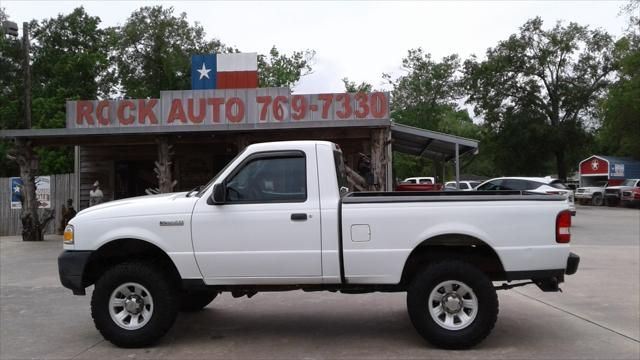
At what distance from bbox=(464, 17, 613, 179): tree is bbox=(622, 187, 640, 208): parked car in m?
11.0

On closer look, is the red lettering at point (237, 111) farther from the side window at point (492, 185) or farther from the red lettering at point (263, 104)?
the side window at point (492, 185)

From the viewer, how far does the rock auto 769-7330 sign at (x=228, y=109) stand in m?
14.0

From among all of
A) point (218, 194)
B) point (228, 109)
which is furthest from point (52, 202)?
point (218, 194)

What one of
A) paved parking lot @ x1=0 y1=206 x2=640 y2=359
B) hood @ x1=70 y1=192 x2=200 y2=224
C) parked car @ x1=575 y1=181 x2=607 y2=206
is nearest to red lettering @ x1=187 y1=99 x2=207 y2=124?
paved parking lot @ x1=0 y1=206 x2=640 y2=359

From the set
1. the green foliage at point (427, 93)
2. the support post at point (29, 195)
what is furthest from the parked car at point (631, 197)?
the support post at point (29, 195)

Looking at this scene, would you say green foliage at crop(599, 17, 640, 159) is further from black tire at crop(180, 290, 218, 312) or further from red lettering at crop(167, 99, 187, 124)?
black tire at crop(180, 290, 218, 312)

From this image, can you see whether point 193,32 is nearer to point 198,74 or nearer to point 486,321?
point 198,74

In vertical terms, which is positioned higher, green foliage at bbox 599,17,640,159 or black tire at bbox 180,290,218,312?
green foliage at bbox 599,17,640,159

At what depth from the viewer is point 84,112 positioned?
47.5 feet

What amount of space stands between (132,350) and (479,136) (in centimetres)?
4850

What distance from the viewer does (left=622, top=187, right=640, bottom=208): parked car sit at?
107 feet

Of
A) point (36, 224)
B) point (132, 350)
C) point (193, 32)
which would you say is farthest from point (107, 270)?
point (193, 32)

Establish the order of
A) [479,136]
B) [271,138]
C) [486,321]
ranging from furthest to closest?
[479,136], [271,138], [486,321]

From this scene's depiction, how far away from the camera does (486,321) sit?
5520mm
